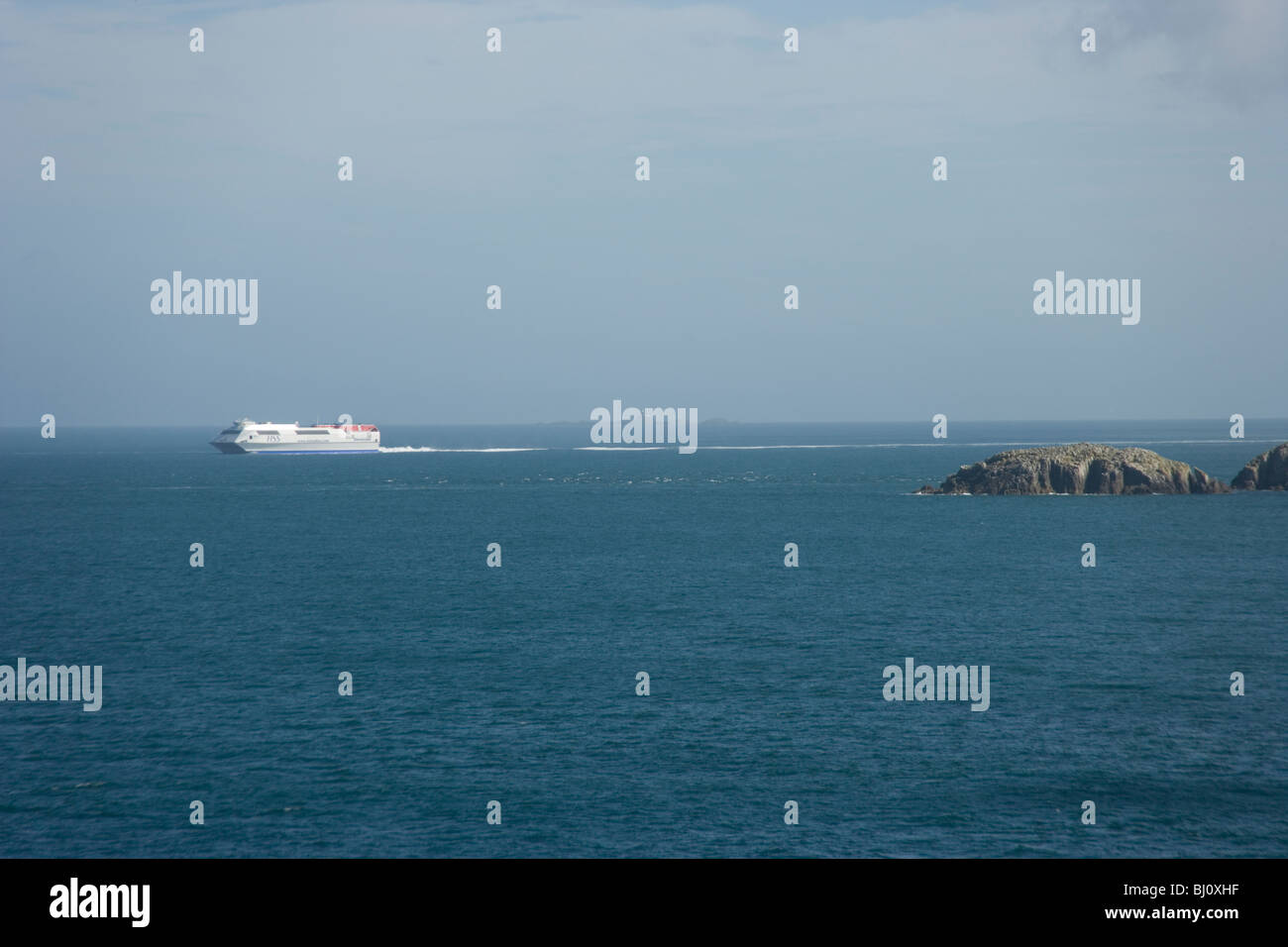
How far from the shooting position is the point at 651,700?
47625 mm

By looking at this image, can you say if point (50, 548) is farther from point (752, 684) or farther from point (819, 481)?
point (819, 481)

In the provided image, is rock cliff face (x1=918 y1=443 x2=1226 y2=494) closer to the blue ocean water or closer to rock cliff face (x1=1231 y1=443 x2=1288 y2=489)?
rock cliff face (x1=1231 y1=443 x2=1288 y2=489)

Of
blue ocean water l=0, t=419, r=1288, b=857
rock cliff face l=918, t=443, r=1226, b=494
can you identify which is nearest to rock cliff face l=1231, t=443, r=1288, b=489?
rock cliff face l=918, t=443, r=1226, b=494

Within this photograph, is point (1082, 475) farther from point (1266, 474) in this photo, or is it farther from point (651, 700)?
point (651, 700)

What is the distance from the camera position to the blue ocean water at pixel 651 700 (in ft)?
110

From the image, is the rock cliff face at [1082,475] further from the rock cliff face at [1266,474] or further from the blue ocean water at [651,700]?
the blue ocean water at [651,700]

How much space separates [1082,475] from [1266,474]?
1055 inches

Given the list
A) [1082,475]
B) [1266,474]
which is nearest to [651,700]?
[1082,475]

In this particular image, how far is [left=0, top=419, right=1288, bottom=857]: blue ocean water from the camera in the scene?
1320 inches

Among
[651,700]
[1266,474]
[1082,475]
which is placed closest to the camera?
[651,700]

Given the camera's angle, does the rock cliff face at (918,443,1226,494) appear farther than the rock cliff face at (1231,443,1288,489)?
No

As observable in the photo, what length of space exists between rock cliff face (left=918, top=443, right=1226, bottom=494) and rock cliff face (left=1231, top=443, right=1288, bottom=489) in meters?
4.66

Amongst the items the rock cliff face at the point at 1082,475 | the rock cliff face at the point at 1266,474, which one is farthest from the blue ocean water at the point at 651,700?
the rock cliff face at the point at 1266,474
